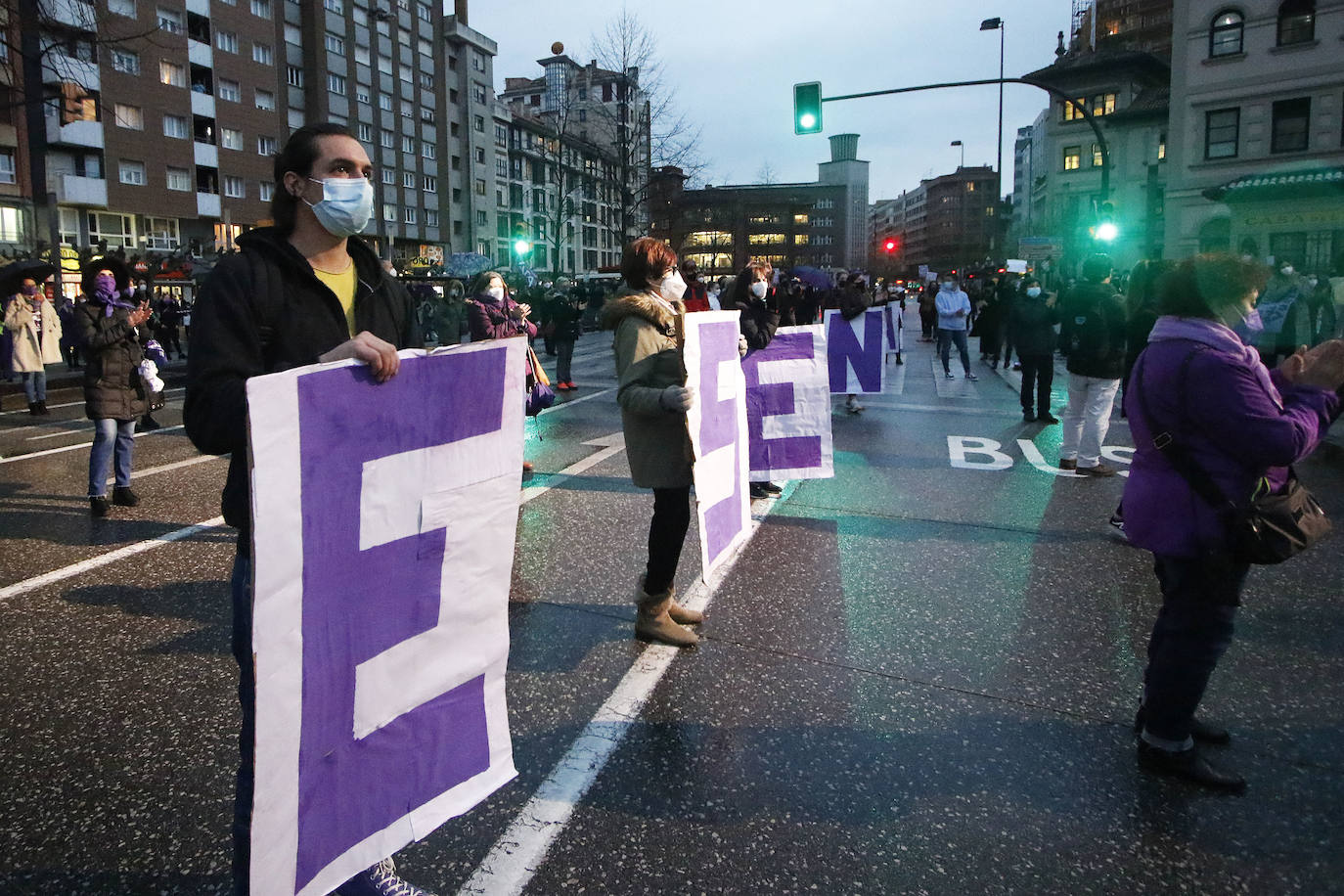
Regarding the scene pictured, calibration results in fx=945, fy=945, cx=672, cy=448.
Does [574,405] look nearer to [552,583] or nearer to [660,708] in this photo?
[552,583]

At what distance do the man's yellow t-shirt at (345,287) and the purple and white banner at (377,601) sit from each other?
0.27 meters

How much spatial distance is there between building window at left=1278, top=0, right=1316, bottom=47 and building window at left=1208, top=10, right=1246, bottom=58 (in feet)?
4.39

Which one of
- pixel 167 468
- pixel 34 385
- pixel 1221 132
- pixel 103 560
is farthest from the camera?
pixel 1221 132

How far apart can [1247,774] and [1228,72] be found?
137 ft

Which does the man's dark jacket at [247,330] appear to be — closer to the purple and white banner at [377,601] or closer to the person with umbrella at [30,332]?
the purple and white banner at [377,601]

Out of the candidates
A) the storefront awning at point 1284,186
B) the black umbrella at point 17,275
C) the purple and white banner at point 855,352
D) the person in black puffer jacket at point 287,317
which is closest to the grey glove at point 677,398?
the person in black puffer jacket at point 287,317

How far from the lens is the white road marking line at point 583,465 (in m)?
7.74

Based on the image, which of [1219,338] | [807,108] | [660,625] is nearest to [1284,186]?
[807,108]

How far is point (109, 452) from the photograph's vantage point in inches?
284

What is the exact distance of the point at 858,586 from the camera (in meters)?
5.24

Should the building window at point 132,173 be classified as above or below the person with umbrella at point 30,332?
above

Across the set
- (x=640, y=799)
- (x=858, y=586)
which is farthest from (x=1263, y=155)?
→ (x=640, y=799)

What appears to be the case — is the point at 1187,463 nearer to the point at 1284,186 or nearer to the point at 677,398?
the point at 677,398

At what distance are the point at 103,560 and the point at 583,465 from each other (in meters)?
4.14
